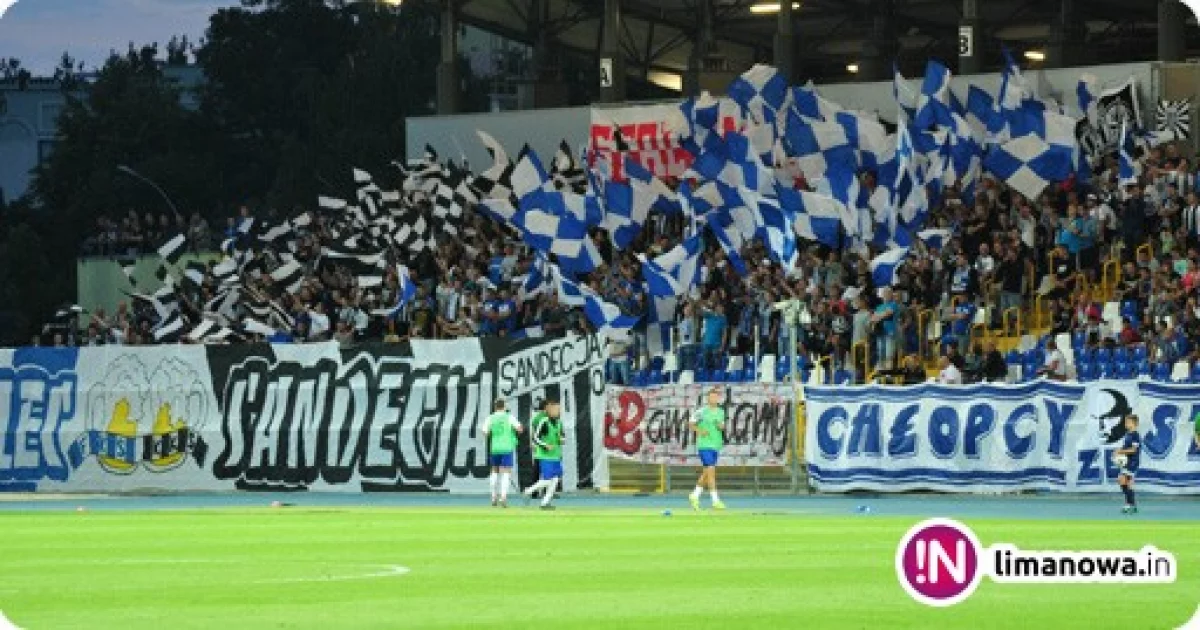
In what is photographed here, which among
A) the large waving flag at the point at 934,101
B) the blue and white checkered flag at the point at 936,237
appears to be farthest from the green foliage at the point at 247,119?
the blue and white checkered flag at the point at 936,237

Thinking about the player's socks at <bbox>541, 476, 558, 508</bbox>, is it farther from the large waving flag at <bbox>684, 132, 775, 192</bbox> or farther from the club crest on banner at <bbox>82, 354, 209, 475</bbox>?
the club crest on banner at <bbox>82, 354, 209, 475</bbox>

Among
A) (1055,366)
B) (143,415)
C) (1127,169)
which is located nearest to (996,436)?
(1055,366)

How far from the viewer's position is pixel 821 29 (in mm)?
70500

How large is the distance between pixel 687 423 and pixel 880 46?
74.4 ft

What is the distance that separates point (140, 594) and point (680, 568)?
18.4 feet

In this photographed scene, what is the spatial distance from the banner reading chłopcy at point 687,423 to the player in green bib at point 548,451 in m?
3.56

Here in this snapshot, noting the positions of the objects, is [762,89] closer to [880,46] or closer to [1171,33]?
[1171,33]

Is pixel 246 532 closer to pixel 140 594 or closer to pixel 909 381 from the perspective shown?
pixel 140 594

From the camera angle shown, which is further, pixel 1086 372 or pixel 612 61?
pixel 612 61

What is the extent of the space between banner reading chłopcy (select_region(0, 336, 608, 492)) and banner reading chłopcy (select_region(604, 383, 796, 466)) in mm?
508

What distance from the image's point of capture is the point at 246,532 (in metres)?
34.8

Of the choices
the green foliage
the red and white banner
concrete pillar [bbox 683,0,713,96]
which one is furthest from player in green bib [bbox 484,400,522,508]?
the green foliage

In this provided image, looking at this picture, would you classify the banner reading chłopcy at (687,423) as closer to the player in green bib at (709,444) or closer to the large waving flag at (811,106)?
the player in green bib at (709,444)

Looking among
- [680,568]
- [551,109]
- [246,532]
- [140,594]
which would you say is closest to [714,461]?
[246,532]
